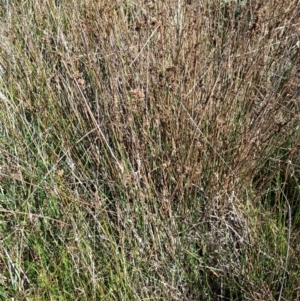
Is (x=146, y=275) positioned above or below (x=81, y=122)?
below

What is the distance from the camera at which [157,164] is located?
177cm

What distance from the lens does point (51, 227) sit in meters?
1.69

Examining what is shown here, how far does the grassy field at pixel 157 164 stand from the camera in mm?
1547

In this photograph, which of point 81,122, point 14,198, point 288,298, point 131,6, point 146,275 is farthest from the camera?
point 131,6

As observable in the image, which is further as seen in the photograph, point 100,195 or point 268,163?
point 268,163

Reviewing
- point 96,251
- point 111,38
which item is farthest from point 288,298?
point 111,38

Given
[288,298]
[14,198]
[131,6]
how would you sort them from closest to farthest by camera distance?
1. [288,298]
2. [14,198]
3. [131,6]

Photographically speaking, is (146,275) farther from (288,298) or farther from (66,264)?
(288,298)

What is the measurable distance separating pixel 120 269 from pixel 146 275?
9cm

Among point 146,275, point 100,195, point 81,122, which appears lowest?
point 146,275

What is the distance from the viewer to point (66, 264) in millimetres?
1557

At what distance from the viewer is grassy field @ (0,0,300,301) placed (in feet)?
5.08

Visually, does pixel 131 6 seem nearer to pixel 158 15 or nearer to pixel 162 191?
pixel 158 15

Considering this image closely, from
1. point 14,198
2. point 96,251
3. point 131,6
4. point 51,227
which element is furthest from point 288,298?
point 131,6
